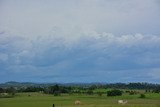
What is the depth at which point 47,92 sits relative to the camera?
258 feet

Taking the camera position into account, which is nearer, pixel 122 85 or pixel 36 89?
pixel 36 89

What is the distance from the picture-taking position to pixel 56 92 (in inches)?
3017

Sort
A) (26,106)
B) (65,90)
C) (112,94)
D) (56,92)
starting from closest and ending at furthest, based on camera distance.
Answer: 1. (26,106)
2. (112,94)
3. (56,92)
4. (65,90)

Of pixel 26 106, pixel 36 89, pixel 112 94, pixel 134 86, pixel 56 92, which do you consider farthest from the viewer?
pixel 134 86

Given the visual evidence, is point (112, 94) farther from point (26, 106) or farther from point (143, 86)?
point (143, 86)

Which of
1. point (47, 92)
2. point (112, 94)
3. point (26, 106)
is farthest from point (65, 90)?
point (26, 106)

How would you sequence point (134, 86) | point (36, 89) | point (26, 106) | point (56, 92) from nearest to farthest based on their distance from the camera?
point (26, 106), point (56, 92), point (36, 89), point (134, 86)

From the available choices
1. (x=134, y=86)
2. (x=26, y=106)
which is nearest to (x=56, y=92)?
(x=26, y=106)

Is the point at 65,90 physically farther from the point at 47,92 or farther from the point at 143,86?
the point at 143,86

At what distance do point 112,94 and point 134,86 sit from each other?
53.1 m

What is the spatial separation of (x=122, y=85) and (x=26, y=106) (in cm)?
8439

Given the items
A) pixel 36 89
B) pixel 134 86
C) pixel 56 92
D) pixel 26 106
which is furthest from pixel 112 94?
pixel 134 86

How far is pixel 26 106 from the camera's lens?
4159 cm

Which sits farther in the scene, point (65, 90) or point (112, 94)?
point (65, 90)
